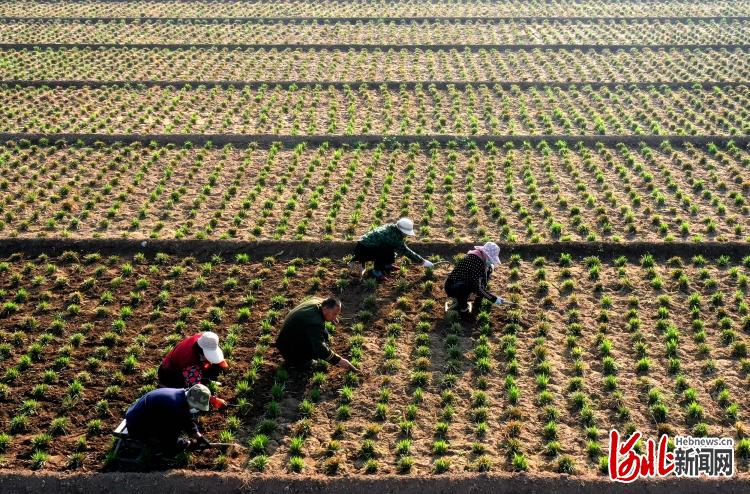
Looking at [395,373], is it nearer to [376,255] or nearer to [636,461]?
[376,255]

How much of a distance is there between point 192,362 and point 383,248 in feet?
13.3

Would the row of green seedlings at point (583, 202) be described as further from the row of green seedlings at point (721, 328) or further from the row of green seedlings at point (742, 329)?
the row of green seedlings at point (742, 329)

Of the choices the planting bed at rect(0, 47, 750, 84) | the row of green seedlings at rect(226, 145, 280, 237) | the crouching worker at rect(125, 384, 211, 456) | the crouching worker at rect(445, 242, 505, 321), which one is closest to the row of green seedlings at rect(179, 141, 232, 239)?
the row of green seedlings at rect(226, 145, 280, 237)

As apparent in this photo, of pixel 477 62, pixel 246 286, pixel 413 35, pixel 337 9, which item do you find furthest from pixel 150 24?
pixel 246 286

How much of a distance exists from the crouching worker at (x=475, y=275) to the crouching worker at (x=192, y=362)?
3804mm

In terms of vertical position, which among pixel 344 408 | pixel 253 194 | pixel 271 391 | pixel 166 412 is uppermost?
pixel 253 194

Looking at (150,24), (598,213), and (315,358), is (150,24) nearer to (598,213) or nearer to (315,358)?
(598,213)

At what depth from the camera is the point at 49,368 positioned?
32.4 feet

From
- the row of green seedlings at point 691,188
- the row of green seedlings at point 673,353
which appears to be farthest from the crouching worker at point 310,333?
the row of green seedlings at point 691,188

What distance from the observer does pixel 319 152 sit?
1742 centimetres

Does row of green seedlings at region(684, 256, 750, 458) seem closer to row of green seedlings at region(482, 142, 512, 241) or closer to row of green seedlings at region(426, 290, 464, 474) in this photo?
row of green seedlings at region(482, 142, 512, 241)

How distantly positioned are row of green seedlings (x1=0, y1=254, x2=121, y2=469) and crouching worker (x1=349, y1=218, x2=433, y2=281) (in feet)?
14.5

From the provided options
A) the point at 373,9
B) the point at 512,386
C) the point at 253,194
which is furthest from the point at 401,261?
the point at 373,9

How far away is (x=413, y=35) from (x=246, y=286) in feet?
63.2
